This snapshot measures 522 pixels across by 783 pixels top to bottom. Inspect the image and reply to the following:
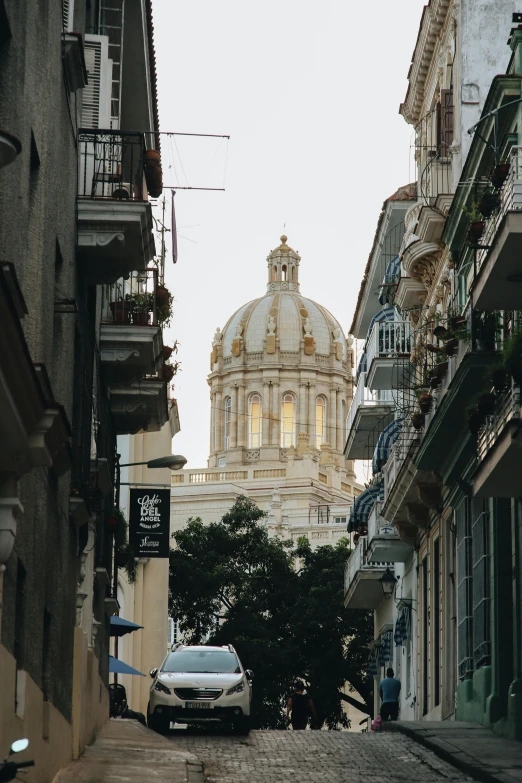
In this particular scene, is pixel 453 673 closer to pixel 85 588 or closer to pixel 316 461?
pixel 85 588

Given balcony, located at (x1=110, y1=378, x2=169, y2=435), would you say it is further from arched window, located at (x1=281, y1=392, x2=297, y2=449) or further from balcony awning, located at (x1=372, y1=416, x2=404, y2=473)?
arched window, located at (x1=281, y1=392, x2=297, y2=449)

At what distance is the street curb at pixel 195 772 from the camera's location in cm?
1596

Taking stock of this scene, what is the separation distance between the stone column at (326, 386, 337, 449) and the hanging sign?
278 feet

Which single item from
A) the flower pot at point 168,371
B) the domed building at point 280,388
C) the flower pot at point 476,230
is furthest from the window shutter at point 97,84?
the domed building at point 280,388

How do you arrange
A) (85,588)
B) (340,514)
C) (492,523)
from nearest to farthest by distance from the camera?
(85,588)
(492,523)
(340,514)

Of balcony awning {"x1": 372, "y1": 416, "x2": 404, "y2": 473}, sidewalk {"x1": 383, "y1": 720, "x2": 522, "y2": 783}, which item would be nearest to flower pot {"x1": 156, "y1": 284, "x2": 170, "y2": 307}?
sidewalk {"x1": 383, "y1": 720, "x2": 522, "y2": 783}

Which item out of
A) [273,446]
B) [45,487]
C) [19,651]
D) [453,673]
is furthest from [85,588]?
[273,446]

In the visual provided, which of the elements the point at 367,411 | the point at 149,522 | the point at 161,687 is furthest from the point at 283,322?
the point at 161,687

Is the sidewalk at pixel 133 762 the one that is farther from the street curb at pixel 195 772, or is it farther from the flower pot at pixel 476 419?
the flower pot at pixel 476 419

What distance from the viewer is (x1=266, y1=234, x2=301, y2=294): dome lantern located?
122125 millimetres

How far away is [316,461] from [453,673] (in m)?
77.6

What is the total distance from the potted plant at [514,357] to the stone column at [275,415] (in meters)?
96.1

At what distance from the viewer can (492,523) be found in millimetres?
22078

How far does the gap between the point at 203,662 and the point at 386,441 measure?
32.8ft
